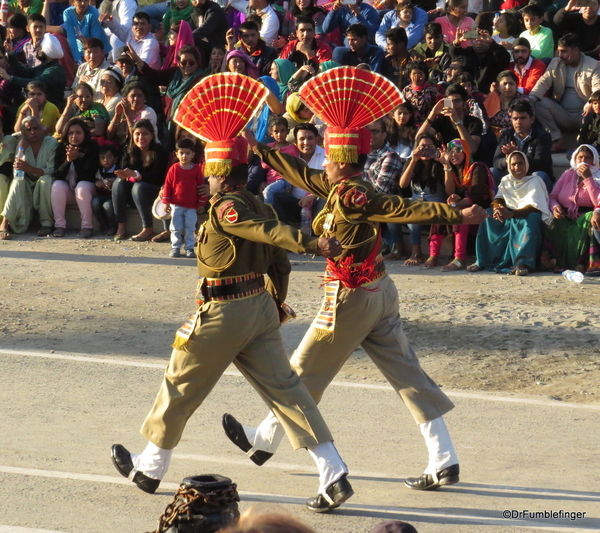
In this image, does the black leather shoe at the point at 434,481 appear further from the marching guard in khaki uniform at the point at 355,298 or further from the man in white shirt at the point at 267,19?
the man in white shirt at the point at 267,19

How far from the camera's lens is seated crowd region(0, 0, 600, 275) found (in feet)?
34.4

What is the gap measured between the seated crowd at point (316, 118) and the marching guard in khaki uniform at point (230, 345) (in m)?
3.52

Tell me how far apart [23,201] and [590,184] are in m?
6.85

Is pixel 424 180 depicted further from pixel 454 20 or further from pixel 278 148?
pixel 454 20

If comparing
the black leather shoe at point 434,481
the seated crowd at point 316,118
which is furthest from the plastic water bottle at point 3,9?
the black leather shoe at point 434,481

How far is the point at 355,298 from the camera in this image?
16.7 feet

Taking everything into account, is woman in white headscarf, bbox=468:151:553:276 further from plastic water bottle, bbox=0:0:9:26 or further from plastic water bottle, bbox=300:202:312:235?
plastic water bottle, bbox=0:0:9:26

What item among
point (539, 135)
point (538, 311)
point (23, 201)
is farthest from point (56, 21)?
point (538, 311)

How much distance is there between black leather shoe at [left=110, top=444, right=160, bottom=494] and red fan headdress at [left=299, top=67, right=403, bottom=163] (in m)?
1.85

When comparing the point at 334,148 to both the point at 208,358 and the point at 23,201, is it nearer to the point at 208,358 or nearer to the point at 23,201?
the point at 208,358

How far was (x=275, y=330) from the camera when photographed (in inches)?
197

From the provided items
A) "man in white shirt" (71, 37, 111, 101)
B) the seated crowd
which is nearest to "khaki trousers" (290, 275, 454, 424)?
the seated crowd

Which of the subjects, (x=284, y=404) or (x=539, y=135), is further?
(x=539, y=135)

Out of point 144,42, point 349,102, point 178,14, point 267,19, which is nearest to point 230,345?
point 349,102
